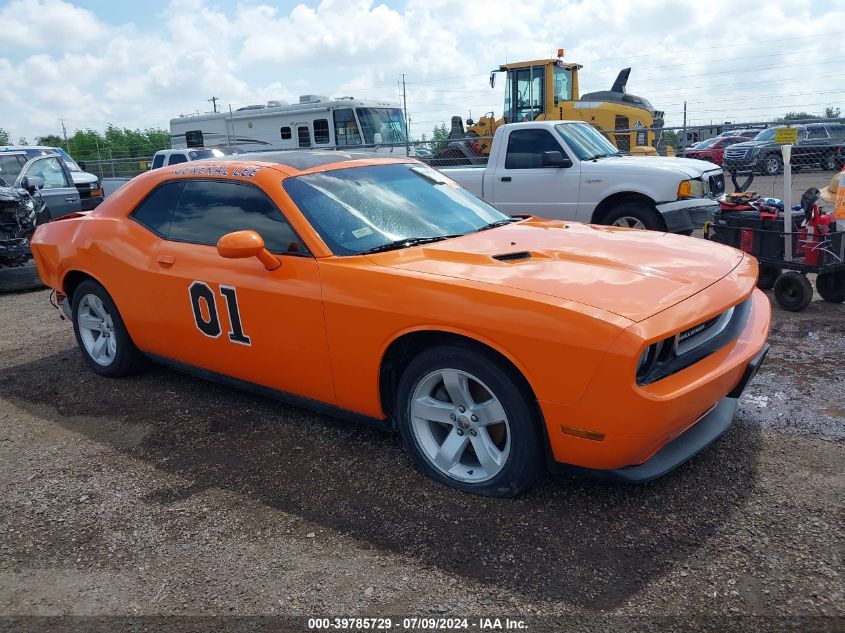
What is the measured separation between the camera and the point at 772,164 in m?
21.8

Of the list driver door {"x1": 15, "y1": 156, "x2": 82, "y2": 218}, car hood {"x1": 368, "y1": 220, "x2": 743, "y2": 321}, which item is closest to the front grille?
car hood {"x1": 368, "y1": 220, "x2": 743, "y2": 321}

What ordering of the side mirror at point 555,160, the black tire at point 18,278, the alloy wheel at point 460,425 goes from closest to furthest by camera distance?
the alloy wheel at point 460,425, the black tire at point 18,278, the side mirror at point 555,160

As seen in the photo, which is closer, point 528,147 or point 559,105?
point 528,147

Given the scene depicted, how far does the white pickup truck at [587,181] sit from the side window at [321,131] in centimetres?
1051

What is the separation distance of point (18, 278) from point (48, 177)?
4.33m

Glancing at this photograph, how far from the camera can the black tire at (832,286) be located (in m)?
6.17

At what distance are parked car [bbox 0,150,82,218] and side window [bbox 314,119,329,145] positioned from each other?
834 centimetres

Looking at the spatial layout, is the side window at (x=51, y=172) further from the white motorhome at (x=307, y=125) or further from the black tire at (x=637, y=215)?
the black tire at (x=637, y=215)

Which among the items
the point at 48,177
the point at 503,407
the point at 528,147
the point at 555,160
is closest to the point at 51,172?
the point at 48,177

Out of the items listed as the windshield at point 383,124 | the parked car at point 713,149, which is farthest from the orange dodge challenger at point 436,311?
the parked car at point 713,149

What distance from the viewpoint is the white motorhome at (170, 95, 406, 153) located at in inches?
747

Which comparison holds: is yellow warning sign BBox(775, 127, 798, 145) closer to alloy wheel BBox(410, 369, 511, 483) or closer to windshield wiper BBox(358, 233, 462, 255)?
windshield wiper BBox(358, 233, 462, 255)

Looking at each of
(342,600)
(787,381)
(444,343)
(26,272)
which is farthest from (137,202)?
(26,272)

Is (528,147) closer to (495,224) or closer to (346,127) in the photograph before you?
(495,224)
